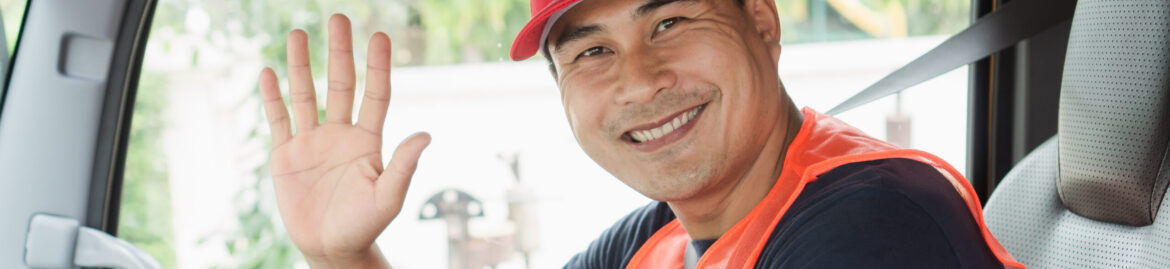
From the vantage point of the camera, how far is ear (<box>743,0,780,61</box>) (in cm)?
133

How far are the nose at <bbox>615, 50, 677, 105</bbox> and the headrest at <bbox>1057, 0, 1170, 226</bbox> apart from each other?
20.4 inches

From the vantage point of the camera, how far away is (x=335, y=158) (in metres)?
1.30

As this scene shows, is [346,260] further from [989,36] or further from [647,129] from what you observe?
[989,36]

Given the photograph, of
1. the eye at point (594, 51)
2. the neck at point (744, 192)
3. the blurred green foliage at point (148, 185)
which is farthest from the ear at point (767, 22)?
the blurred green foliage at point (148, 185)

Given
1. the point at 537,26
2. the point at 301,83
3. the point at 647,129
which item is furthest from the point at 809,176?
the point at 301,83

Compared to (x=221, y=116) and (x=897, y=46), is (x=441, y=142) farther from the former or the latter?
(x=897, y=46)

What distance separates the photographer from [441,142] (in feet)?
7.32

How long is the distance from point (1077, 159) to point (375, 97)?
0.96m

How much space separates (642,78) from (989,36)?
53 cm

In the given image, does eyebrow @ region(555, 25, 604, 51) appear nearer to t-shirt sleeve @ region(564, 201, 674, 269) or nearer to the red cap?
the red cap

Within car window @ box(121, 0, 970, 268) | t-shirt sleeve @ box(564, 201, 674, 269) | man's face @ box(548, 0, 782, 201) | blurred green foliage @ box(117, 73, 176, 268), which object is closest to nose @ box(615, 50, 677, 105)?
man's face @ box(548, 0, 782, 201)

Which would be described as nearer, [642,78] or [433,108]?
[642,78]

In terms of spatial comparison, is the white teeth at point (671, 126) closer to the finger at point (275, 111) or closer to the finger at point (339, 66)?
the finger at point (339, 66)

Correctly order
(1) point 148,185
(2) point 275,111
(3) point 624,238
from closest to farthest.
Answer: (2) point 275,111 < (3) point 624,238 < (1) point 148,185
